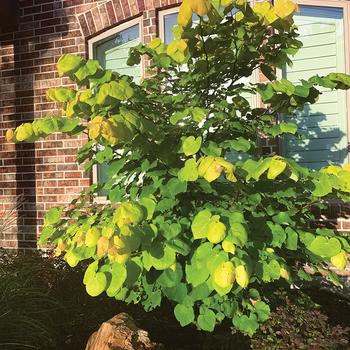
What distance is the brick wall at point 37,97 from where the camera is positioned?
220 inches

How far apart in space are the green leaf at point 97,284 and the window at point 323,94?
126 inches

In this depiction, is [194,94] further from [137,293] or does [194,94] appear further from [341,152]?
[341,152]

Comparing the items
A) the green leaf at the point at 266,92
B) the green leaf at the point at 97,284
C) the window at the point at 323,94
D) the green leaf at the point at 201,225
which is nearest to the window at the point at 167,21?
the window at the point at 323,94

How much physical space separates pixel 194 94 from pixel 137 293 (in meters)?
1.27

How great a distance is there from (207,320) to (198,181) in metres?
0.76

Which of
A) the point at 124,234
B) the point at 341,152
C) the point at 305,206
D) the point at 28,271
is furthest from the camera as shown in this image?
the point at 341,152

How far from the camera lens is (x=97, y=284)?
2133 millimetres

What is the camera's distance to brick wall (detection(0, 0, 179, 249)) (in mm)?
5582

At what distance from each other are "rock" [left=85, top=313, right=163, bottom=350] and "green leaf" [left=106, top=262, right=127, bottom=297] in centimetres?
78

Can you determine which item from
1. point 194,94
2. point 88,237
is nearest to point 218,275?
point 88,237

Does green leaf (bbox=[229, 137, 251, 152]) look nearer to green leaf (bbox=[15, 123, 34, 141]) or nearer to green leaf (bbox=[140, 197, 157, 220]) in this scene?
green leaf (bbox=[140, 197, 157, 220])

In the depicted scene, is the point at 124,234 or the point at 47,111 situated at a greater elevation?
the point at 47,111

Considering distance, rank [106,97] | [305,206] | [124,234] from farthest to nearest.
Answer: [305,206] → [106,97] → [124,234]

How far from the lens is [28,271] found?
4.29m
